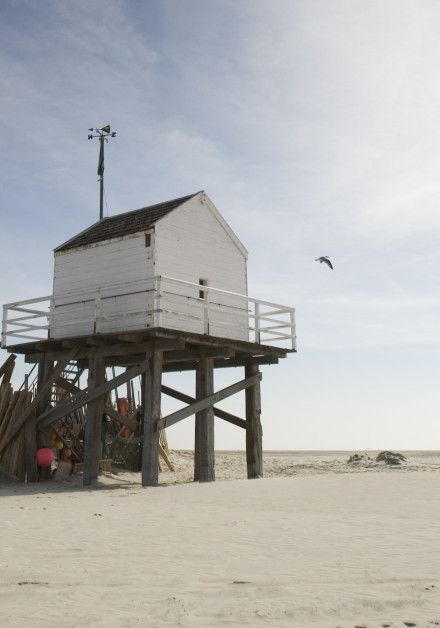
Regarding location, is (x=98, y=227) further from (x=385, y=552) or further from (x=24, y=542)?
(x=385, y=552)

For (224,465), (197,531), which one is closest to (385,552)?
(197,531)

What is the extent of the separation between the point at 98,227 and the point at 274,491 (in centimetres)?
1107

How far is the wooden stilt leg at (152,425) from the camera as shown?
16875 millimetres

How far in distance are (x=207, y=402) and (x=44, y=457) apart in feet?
16.6

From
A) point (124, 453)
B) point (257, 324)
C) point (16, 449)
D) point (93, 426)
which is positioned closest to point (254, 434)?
point (257, 324)

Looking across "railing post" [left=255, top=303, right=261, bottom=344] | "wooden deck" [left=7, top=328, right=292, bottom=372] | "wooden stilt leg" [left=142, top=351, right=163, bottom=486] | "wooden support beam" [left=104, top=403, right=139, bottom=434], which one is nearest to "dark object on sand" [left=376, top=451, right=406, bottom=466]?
"wooden deck" [left=7, top=328, right=292, bottom=372]

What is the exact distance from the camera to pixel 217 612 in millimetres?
5152

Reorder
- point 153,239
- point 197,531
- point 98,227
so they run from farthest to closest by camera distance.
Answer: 1. point 98,227
2. point 153,239
3. point 197,531

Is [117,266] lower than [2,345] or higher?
higher

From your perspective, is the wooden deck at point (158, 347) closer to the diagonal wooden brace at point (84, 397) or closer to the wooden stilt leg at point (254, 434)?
the diagonal wooden brace at point (84, 397)

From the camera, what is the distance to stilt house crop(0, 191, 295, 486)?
57.6 ft

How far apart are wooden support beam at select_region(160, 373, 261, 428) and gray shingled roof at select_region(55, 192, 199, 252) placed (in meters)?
5.10

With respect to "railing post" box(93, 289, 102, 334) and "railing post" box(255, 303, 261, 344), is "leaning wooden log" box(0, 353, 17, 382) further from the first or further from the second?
"railing post" box(255, 303, 261, 344)

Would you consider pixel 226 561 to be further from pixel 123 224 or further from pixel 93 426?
pixel 123 224
